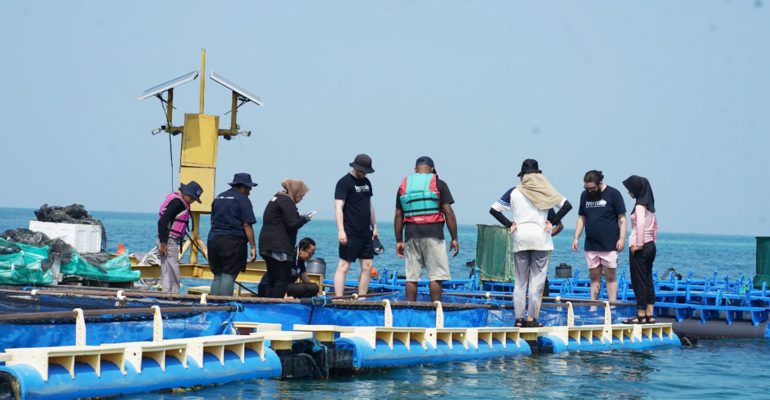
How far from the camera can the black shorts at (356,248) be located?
10.6 meters

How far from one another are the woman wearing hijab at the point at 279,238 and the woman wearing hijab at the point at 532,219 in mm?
2304

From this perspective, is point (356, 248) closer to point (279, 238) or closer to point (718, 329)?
point (279, 238)

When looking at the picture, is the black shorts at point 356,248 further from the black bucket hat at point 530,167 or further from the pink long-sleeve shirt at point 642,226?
the pink long-sleeve shirt at point 642,226

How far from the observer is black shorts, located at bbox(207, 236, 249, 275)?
10023mm

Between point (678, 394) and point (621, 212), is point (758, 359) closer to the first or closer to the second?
point (621, 212)

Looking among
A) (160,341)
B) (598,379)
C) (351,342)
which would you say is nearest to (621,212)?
(598,379)

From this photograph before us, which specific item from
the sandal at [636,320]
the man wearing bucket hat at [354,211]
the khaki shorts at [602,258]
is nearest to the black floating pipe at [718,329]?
the sandal at [636,320]

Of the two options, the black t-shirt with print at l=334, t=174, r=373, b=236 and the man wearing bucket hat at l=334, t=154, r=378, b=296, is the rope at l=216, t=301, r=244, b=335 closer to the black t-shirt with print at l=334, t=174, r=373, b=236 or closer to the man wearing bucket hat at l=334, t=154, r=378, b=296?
the man wearing bucket hat at l=334, t=154, r=378, b=296

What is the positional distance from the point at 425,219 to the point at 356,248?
102cm

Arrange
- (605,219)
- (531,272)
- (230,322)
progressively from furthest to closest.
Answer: (605,219) < (531,272) < (230,322)

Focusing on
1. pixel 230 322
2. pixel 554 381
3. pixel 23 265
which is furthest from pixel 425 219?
pixel 23 265

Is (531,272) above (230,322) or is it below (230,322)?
above

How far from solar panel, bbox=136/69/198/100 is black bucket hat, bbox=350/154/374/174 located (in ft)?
19.3

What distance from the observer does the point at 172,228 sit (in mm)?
11211
